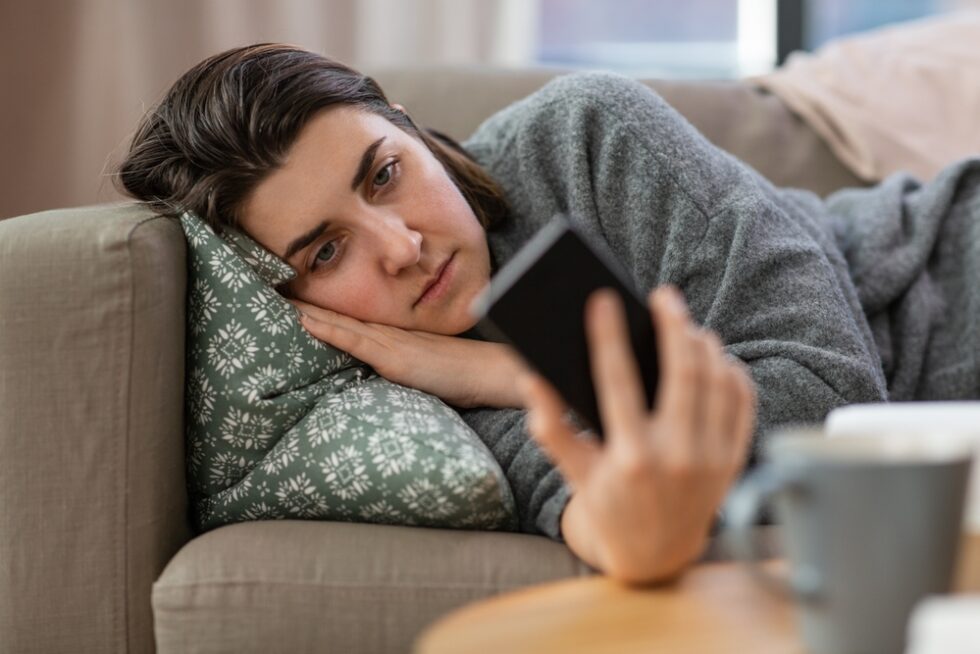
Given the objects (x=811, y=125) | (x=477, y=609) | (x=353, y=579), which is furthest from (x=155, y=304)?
(x=811, y=125)

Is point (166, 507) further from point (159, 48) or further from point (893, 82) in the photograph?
point (159, 48)

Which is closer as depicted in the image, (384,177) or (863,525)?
(863,525)

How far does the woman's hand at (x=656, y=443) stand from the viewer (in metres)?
0.63

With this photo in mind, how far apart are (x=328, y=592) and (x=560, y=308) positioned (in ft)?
1.34

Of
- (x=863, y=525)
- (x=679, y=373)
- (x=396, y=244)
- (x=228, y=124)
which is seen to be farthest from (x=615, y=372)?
(x=228, y=124)

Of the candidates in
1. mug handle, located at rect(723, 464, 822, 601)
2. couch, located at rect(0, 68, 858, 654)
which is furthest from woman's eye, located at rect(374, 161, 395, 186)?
mug handle, located at rect(723, 464, 822, 601)

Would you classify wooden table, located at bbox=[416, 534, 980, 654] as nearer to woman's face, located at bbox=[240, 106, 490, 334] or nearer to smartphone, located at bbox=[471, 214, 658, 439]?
smartphone, located at bbox=[471, 214, 658, 439]

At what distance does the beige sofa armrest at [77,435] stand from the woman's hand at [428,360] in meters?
0.21

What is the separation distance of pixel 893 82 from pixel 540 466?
1148 mm

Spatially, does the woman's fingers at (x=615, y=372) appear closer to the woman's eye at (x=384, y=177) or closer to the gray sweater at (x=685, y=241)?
the gray sweater at (x=685, y=241)

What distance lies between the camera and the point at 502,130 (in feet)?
4.81

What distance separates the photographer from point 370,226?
1198 millimetres

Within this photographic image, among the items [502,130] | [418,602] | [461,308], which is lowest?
[418,602]

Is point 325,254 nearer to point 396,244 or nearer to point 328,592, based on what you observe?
point 396,244
